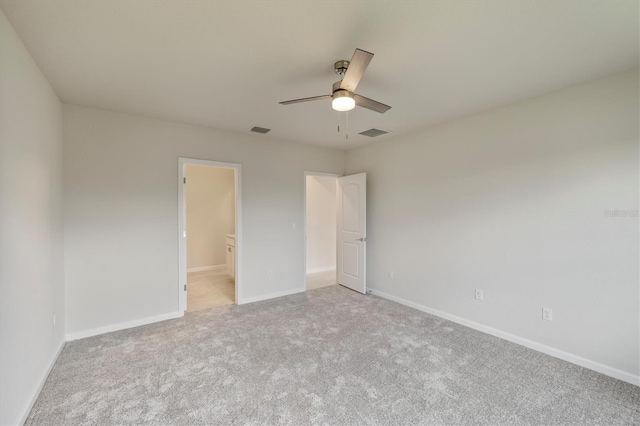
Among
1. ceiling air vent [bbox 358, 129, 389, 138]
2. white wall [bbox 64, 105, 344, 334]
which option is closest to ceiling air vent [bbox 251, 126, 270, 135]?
white wall [bbox 64, 105, 344, 334]

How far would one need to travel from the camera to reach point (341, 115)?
3363 mm

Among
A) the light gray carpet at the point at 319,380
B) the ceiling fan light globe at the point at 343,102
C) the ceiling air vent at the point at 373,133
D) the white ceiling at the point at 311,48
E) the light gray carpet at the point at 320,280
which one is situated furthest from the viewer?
the light gray carpet at the point at 320,280

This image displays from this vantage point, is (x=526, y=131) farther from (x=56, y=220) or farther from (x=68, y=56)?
(x=56, y=220)

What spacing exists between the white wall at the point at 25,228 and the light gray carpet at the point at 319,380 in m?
0.32

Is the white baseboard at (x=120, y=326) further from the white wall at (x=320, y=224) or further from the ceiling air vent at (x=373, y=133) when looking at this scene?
the ceiling air vent at (x=373, y=133)

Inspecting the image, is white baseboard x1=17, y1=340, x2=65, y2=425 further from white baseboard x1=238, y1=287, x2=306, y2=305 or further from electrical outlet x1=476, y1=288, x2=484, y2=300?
electrical outlet x1=476, y1=288, x2=484, y2=300

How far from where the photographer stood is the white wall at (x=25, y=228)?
165 cm

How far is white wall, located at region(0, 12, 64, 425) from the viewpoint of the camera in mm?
1646

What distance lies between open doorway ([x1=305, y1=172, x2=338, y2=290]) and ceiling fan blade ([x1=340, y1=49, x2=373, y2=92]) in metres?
4.40

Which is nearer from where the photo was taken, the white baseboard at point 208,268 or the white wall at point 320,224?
the white baseboard at point 208,268

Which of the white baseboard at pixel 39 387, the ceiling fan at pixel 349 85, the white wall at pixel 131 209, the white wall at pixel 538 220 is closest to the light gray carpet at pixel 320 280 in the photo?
the white wall at pixel 131 209

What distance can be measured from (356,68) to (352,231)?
3.42 meters

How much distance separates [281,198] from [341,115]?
1.81 m

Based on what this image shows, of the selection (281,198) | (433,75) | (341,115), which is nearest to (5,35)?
(341,115)
